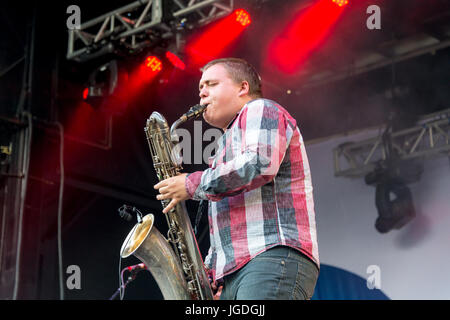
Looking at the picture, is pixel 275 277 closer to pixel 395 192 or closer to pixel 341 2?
pixel 341 2

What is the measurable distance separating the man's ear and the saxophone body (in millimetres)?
182

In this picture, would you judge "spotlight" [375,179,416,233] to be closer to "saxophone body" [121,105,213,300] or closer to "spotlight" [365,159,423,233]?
"spotlight" [365,159,423,233]

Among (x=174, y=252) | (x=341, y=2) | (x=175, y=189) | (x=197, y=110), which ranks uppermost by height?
(x=341, y=2)

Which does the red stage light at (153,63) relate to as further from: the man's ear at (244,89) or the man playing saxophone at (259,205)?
the man playing saxophone at (259,205)

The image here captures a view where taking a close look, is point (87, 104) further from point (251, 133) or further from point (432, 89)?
point (251, 133)

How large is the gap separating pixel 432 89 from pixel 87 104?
14.5 feet

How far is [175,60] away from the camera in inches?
246

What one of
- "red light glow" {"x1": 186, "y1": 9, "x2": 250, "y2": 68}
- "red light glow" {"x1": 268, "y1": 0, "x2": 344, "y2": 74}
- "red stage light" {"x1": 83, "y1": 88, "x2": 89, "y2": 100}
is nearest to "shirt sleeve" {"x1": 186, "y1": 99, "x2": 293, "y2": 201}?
"red light glow" {"x1": 186, "y1": 9, "x2": 250, "y2": 68}

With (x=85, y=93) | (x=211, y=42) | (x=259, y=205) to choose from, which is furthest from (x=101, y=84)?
(x=259, y=205)

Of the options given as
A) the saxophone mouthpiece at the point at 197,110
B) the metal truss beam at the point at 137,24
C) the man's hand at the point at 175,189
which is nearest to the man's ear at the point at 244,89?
the saxophone mouthpiece at the point at 197,110

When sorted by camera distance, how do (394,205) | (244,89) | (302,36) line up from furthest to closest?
1. (302,36)
2. (394,205)
3. (244,89)

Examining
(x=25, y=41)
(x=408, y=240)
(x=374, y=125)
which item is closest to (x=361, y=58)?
(x=374, y=125)

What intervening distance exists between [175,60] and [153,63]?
28 centimetres

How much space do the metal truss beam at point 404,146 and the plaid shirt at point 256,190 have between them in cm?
528
